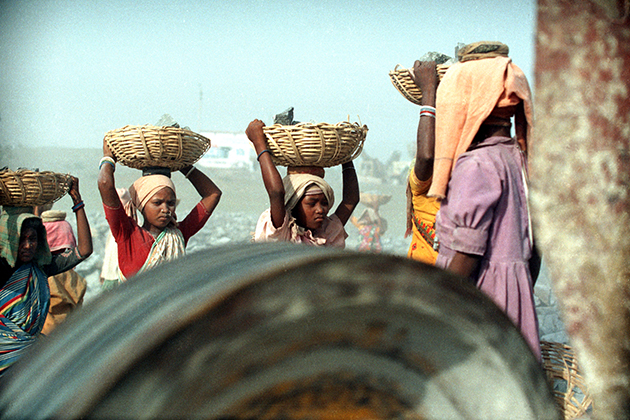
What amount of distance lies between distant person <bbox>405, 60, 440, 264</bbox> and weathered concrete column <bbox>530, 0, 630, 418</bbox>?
5.09 ft

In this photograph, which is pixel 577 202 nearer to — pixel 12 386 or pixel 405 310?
pixel 405 310

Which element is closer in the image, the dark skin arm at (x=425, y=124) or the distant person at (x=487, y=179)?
the distant person at (x=487, y=179)

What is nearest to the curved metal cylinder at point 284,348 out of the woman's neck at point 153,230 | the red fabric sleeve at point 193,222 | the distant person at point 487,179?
the distant person at point 487,179

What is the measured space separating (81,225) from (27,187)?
68cm

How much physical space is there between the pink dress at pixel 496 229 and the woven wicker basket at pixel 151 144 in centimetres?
179

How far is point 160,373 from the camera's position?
1.34 ft

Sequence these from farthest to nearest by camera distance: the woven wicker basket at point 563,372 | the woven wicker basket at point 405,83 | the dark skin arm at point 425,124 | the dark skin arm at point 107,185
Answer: the dark skin arm at point 107,185
the woven wicker basket at point 405,83
the dark skin arm at point 425,124
the woven wicker basket at point 563,372

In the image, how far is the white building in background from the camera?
32688 mm

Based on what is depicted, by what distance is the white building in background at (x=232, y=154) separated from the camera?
107 ft

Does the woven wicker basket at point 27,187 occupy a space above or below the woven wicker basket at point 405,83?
below

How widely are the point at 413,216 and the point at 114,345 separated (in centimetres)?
271

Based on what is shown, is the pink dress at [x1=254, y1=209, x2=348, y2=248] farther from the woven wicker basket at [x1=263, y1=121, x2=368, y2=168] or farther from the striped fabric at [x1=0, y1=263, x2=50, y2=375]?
the striped fabric at [x1=0, y1=263, x2=50, y2=375]

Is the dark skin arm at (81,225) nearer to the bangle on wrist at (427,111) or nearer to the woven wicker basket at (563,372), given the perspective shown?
the bangle on wrist at (427,111)

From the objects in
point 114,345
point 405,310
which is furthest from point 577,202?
point 114,345
